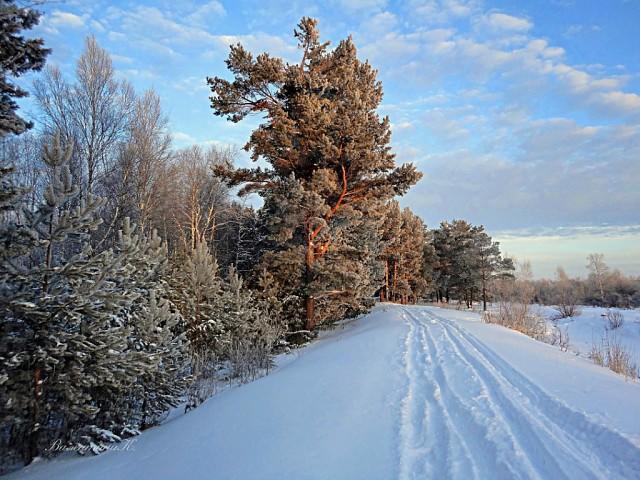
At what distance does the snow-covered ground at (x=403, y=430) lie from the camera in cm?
302

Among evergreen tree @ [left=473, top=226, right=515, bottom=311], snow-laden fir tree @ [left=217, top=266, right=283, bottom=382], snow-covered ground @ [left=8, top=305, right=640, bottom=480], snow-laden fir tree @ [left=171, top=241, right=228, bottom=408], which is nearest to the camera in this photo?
snow-covered ground @ [left=8, top=305, right=640, bottom=480]

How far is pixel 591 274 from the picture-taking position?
48.8 m

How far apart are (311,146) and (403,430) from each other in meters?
10.2

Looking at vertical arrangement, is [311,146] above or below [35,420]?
above

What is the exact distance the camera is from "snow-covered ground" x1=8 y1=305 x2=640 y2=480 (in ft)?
9.90

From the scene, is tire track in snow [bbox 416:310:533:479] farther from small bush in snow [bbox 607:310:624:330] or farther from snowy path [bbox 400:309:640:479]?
small bush in snow [bbox 607:310:624:330]

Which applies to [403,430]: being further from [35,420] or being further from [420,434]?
[35,420]

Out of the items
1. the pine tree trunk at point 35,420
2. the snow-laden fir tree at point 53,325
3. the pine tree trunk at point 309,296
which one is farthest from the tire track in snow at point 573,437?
the pine tree trunk at point 309,296

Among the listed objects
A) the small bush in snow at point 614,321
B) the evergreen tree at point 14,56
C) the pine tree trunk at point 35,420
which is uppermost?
the evergreen tree at point 14,56

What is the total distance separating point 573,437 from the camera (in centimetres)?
340

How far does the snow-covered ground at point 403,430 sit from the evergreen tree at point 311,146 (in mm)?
6570

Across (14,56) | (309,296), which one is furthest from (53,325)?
(309,296)

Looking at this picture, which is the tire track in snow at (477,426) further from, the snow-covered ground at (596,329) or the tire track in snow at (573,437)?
the snow-covered ground at (596,329)

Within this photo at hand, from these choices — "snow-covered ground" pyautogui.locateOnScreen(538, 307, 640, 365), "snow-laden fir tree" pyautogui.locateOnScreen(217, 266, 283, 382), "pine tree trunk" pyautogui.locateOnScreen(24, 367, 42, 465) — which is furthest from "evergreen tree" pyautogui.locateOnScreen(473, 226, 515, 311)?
"pine tree trunk" pyautogui.locateOnScreen(24, 367, 42, 465)
